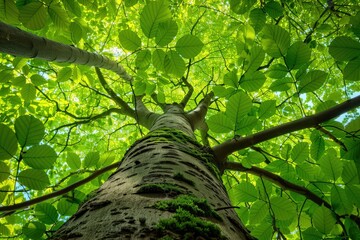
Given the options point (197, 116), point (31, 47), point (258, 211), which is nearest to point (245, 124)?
point (258, 211)

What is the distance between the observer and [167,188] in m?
0.95

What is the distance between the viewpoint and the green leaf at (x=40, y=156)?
1.11 metres

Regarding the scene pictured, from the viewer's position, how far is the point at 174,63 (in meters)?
1.50

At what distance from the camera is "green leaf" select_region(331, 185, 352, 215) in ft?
4.99

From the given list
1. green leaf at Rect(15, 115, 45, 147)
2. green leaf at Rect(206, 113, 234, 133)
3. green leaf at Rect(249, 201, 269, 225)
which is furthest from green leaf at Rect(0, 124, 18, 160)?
green leaf at Rect(249, 201, 269, 225)

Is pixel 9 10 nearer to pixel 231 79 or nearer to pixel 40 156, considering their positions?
pixel 40 156

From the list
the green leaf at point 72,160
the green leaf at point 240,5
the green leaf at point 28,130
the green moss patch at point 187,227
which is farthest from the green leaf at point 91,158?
the green leaf at point 240,5

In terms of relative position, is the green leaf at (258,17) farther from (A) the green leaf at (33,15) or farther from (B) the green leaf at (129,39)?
(A) the green leaf at (33,15)

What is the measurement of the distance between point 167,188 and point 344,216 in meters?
1.19

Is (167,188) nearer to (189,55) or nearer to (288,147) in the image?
(189,55)

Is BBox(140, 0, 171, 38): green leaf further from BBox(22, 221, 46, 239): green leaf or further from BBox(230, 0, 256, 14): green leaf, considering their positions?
BBox(22, 221, 46, 239): green leaf

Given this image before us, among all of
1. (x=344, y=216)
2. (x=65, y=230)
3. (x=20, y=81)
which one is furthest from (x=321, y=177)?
(x=20, y=81)

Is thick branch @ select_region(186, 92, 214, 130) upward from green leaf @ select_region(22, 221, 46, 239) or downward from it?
upward

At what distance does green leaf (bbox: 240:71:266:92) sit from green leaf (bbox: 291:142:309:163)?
1.70 feet
